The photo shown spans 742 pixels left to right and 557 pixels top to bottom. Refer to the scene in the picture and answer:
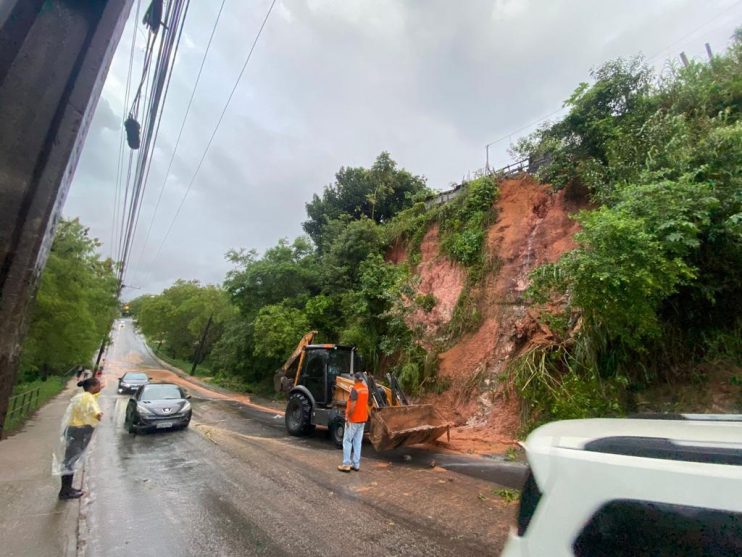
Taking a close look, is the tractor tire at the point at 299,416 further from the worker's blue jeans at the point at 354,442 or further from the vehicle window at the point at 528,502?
the vehicle window at the point at 528,502

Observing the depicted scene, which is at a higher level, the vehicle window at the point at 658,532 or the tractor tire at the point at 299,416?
the vehicle window at the point at 658,532

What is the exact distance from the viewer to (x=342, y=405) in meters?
9.78

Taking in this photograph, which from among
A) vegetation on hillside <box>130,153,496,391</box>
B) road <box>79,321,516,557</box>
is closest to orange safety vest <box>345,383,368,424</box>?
road <box>79,321,516,557</box>

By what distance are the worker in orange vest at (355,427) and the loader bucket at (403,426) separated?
437mm

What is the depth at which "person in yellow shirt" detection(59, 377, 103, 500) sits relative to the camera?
20.1ft

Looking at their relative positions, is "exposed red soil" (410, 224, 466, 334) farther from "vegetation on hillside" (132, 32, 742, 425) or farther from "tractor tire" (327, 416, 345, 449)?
"tractor tire" (327, 416, 345, 449)

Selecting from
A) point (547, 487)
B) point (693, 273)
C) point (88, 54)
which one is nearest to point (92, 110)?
point (88, 54)

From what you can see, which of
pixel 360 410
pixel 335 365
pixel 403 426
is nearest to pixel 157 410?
pixel 335 365

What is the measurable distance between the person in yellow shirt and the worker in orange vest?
399cm

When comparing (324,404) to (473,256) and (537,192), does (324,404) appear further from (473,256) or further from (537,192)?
(537,192)

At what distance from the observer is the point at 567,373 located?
9844mm

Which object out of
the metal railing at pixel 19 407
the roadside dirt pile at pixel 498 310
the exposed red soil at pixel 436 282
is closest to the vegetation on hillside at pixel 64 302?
the metal railing at pixel 19 407

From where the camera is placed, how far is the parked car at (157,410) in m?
11.4

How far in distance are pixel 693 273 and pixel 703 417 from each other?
25.7ft
